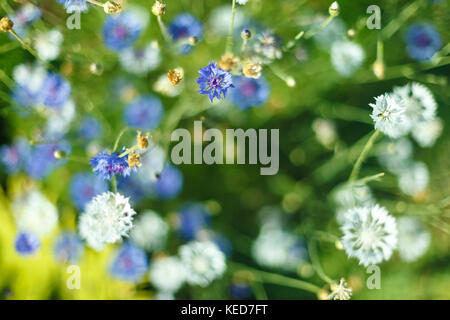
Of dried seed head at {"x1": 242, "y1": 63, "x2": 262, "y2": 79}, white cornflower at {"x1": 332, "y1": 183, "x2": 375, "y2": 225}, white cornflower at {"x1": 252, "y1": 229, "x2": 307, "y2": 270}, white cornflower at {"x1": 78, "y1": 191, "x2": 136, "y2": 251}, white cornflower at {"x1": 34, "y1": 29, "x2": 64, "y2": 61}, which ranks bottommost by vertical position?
white cornflower at {"x1": 252, "y1": 229, "x2": 307, "y2": 270}

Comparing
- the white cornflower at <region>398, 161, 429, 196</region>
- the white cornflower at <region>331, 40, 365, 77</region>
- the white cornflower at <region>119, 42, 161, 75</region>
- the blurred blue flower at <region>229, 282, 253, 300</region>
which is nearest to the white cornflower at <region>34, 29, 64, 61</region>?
the white cornflower at <region>119, 42, 161, 75</region>

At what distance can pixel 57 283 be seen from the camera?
137 centimetres

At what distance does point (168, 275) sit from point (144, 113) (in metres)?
0.60

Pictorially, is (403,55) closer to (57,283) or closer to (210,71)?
(210,71)

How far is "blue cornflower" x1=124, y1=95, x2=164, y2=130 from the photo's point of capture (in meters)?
1.31

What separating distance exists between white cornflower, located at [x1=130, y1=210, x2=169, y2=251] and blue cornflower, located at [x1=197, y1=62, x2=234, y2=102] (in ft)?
2.19

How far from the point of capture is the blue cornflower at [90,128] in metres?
1.31

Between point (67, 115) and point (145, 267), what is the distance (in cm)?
60

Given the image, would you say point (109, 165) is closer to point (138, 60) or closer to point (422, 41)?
point (138, 60)

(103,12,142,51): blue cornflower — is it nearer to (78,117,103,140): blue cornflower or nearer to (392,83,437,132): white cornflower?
(78,117,103,140): blue cornflower

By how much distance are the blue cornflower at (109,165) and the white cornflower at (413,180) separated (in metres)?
1.05

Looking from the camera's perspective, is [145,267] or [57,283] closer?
[145,267]

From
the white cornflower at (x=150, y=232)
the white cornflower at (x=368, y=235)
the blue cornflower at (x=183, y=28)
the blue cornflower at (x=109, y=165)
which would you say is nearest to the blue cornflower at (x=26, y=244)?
the white cornflower at (x=150, y=232)
